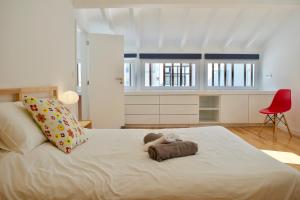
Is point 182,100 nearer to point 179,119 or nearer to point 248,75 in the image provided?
point 179,119

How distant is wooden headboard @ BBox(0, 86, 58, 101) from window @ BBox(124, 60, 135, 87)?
2.99 meters

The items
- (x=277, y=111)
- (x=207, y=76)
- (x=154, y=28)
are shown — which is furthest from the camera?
(x=207, y=76)

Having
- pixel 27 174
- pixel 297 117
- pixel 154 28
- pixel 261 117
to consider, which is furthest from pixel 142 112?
pixel 27 174

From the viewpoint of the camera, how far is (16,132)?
1583 millimetres

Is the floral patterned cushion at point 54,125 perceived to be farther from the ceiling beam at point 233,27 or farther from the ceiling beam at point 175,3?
the ceiling beam at point 233,27

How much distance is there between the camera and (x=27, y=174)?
4.23 feet

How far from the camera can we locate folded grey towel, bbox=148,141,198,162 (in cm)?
149

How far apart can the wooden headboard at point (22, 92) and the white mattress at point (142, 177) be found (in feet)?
2.40

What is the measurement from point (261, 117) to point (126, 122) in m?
2.86

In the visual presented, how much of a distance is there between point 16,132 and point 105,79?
3206mm

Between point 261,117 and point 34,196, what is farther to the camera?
point 261,117

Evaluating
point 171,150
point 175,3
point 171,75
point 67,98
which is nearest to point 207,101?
point 171,75

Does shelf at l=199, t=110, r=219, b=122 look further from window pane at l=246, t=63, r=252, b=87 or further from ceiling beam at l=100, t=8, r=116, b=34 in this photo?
ceiling beam at l=100, t=8, r=116, b=34

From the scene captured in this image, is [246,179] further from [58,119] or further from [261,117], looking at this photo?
[261,117]
